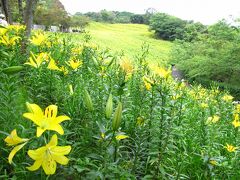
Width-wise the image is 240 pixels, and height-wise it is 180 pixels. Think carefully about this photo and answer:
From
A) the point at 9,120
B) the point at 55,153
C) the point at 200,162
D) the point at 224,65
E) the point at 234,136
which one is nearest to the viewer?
the point at 55,153

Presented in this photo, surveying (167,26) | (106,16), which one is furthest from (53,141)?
(106,16)

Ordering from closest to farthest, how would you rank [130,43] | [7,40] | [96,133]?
[96,133] < [7,40] < [130,43]

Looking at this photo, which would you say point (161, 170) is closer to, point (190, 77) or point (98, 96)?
point (98, 96)

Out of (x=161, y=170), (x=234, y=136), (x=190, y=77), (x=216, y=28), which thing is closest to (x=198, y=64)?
(x=190, y=77)

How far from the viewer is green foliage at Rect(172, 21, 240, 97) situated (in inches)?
635

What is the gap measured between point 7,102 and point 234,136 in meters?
2.12

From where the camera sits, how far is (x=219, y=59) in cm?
1673

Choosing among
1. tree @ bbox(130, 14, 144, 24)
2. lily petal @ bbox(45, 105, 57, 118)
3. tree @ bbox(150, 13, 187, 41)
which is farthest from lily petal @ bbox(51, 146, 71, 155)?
tree @ bbox(130, 14, 144, 24)

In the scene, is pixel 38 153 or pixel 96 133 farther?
pixel 96 133

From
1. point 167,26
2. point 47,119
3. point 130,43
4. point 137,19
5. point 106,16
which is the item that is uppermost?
point 106,16

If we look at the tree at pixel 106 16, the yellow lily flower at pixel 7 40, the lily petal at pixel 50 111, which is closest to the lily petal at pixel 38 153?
the lily petal at pixel 50 111

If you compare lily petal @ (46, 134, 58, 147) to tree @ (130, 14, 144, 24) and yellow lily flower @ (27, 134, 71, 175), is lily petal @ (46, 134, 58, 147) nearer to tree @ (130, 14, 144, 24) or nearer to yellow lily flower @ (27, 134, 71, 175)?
yellow lily flower @ (27, 134, 71, 175)

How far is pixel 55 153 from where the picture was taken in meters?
1.00

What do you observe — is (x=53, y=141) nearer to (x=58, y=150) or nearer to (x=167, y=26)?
(x=58, y=150)
